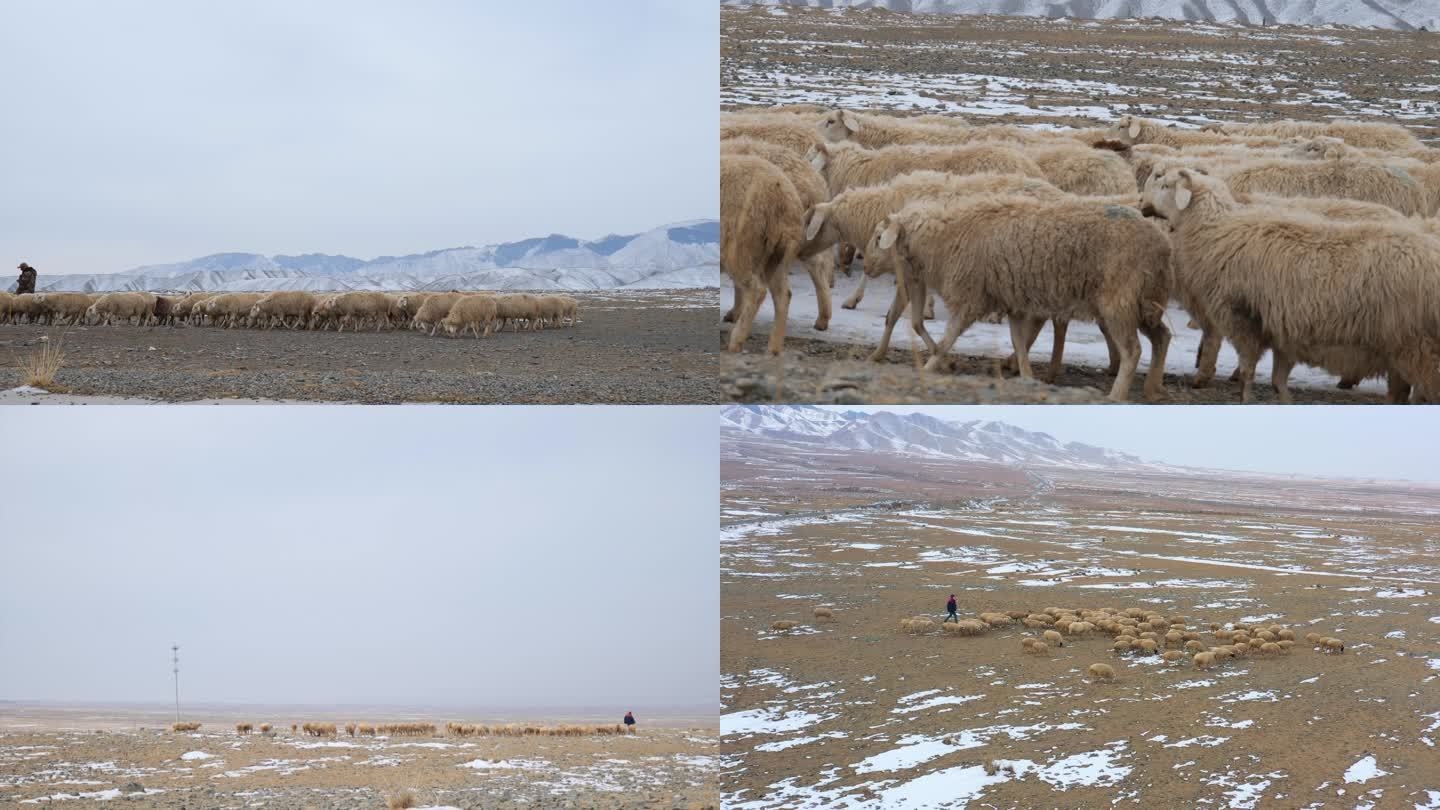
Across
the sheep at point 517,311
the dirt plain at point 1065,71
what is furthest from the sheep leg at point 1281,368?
the sheep at point 517,311

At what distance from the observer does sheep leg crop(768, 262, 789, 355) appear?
377 centimetres

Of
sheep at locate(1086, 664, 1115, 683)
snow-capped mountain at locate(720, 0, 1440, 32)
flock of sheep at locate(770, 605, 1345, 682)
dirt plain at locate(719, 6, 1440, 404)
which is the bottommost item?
sheep at locate(1086, 664, 1115, 683)

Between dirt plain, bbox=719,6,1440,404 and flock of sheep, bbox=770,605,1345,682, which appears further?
dirt plain, bbox=719,6,1440,404

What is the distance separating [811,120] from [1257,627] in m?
4.18

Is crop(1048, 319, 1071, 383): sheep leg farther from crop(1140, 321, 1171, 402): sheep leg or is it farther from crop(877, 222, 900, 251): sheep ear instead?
crop(877, 222, 900, 251): sheep ear

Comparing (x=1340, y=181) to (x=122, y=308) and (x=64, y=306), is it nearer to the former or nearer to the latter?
(x=122, y=308)

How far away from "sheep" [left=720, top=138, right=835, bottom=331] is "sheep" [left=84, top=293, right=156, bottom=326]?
11.2 m

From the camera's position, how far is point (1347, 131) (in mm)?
8836

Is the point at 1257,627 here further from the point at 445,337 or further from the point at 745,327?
the point at 445,337

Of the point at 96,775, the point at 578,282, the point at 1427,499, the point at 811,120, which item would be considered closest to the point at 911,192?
the point at 811,120

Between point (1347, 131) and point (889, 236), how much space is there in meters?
6.50

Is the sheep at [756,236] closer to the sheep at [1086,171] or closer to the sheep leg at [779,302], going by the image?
the sheep leg at [779,302]

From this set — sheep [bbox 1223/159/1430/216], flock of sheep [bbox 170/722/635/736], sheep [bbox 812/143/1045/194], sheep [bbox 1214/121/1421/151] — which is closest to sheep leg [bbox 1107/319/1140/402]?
sheep [bbox 812/143/1045/194]

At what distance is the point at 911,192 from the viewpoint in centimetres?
515
